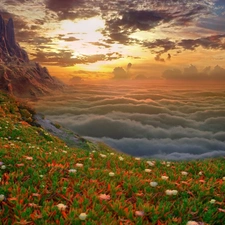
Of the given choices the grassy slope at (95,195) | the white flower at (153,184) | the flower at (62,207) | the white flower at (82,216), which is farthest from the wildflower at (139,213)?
the white flower at (153,184)

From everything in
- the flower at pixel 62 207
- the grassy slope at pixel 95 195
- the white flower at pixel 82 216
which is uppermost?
the white flower at pixel 82 216

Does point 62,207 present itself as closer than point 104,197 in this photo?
Yes

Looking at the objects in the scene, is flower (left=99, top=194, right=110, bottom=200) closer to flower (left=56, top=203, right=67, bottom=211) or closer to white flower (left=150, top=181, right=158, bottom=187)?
flower (left=56, top=203, right=67, bottom=211)

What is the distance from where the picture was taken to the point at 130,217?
4863 mm

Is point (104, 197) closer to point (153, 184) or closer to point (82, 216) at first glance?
point (82, 216)

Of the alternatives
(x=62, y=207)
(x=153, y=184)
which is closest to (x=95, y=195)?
(x=62, y=207)

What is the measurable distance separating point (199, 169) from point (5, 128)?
14.9 m

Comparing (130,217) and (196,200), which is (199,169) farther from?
(130,217)

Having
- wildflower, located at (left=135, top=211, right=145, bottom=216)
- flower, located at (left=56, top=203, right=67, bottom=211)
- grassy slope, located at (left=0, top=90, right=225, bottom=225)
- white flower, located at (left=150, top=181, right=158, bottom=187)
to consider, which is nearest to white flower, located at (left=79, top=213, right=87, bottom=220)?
grassy slope, located at (left=0, top=90, right=225, bottom=225)

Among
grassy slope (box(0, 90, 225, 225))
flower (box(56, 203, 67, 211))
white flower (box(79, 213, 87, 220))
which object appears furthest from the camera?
flower (box(56, 203, 67, 211))

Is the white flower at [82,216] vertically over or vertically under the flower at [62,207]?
over

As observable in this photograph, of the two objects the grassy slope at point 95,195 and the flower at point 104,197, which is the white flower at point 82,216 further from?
the flower at point 104,197

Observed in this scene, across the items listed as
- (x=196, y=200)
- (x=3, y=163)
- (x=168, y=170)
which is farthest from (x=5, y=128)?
(x=196, y=200)

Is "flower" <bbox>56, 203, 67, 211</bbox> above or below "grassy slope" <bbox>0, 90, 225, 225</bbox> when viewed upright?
above
